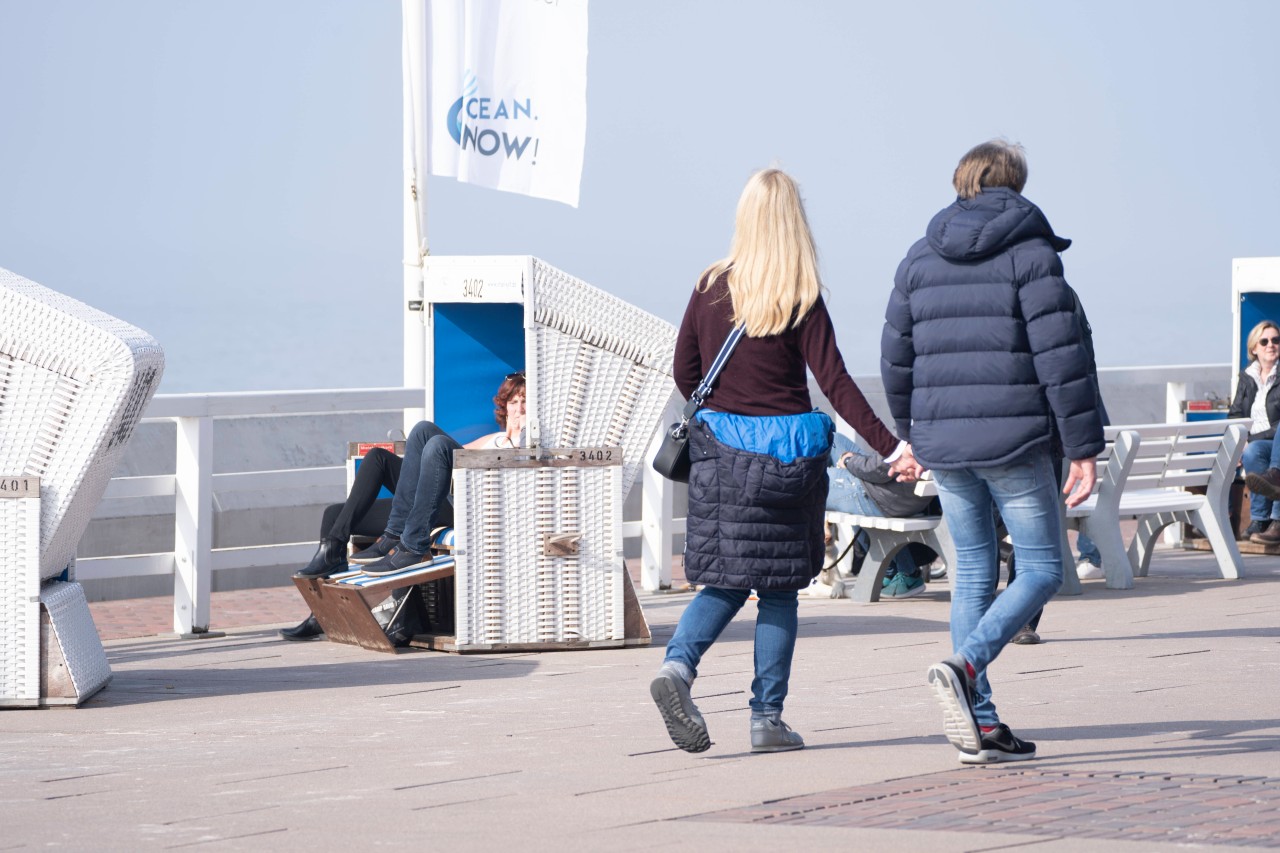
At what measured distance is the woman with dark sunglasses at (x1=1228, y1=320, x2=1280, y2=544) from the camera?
12.4 metres

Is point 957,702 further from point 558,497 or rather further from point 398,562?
point 398,562

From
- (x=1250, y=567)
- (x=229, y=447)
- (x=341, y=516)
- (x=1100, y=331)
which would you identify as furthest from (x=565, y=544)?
(x=1100, y=331)

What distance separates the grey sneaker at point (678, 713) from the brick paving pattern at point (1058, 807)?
538 mm

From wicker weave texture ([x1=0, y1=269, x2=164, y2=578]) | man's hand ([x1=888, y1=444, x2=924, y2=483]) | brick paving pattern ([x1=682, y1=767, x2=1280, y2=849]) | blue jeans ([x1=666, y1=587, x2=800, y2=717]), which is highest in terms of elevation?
wicker weave texture ([x1=0, y1=269, x2=164, y2=578])

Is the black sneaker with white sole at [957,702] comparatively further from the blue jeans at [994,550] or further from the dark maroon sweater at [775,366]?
the dark maroon sweater at [775,366]

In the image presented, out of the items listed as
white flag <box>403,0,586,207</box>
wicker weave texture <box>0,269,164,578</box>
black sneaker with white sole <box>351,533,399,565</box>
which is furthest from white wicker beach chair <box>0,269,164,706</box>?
white flag <box>403,0,586,207</box>

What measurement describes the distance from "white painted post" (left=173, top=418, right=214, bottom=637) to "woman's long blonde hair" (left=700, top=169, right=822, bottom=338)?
14.4ft

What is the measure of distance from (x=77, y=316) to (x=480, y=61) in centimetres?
508

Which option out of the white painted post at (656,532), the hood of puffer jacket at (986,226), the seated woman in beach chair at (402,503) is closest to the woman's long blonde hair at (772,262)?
the hood of puffer jacket at (986,226)

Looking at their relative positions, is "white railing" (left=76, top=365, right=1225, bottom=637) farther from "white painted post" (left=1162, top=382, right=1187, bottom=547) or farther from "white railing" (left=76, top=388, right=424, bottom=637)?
"white painted post" (left=1162, top=382, right=1187, bottom=547)

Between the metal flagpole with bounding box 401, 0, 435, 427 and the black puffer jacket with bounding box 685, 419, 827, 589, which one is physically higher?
the metal flagpole with bounding box 401, 0, 435, 427

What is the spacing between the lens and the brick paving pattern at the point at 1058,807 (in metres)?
4.71

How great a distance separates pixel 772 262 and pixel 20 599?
114 inches

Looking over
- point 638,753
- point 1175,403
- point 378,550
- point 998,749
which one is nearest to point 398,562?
point 378,550
